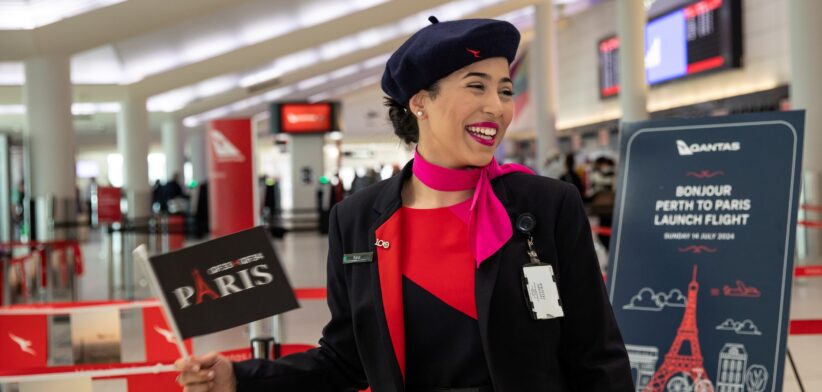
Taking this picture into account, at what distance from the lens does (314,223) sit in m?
25.3

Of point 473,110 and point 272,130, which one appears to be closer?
point 473,110

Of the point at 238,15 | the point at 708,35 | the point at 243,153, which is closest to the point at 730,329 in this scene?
the point at 243,153

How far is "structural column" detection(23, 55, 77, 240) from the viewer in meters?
11.0

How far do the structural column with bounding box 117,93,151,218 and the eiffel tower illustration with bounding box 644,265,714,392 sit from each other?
13850 millimetres

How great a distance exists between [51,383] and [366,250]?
236 centimetres

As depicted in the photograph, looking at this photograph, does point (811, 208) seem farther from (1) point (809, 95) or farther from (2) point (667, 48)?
(2) point (667, 48)

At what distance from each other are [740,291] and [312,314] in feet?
18.8

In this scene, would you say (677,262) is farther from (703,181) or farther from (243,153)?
(243,153)

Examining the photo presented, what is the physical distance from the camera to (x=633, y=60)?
16219 mm

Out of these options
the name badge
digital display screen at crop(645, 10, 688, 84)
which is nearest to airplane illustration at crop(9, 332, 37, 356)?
the name badge

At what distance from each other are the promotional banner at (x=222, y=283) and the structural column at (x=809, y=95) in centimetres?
1073

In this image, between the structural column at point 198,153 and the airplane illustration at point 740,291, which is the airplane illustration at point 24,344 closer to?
the airplane illustration at point 740,291

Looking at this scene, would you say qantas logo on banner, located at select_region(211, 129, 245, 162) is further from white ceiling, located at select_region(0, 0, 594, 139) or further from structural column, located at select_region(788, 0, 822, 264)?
structural column, located at select_region(788, 0, 822, 264)

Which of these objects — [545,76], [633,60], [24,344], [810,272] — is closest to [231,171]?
[24,344]
